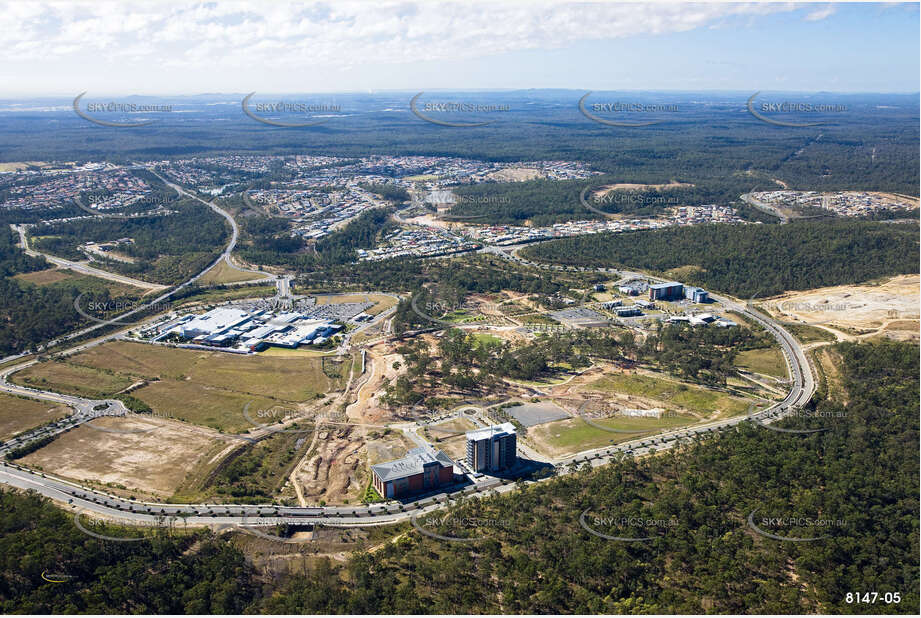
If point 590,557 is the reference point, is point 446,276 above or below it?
above

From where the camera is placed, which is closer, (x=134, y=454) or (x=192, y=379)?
(x=134, y=454)

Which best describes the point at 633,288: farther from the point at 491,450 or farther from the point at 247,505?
the point at 247,505

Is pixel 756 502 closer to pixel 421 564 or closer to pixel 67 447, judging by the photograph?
pixel 421 564

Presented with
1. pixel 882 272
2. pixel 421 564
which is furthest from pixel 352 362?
pixel 882 272

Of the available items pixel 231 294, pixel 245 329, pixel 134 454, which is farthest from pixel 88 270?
pixel 134 454

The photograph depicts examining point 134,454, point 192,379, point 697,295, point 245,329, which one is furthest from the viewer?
point 697,295

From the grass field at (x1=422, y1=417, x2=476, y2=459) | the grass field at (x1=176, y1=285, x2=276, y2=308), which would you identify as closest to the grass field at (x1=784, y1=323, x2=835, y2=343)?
the grass field at (x1=422, y1=417, x2=476, y2=459)

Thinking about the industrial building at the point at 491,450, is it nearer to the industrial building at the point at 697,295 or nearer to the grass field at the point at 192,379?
the grass field at the point at 192,379
